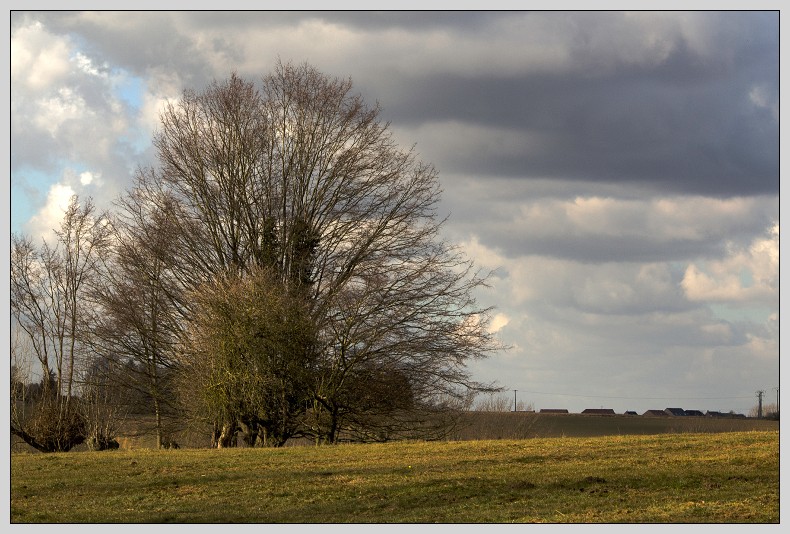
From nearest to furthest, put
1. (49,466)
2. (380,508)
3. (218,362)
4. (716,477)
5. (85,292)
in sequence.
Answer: (380,508) → (716,477) → (49,466) → (218,362) → (85,292)

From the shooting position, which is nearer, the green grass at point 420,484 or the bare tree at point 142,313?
the green grass at point 420,484

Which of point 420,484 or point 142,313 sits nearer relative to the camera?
point 420,484

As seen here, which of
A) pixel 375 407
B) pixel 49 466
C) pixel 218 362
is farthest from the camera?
pixel 375 407

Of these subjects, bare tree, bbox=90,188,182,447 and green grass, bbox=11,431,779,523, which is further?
bare tree, bbox=90,188,182,447

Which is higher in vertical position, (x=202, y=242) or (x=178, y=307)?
(x=202, y=242)

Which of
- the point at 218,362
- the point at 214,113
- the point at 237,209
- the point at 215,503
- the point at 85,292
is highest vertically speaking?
the point at 214,113

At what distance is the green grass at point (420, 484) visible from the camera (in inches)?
543

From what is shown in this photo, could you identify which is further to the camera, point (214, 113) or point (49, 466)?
point (214, 113)

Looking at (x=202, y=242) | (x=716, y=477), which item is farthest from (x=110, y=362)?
(x=716, y=477)

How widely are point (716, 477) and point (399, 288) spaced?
1333 cm

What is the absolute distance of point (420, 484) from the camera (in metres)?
16.2

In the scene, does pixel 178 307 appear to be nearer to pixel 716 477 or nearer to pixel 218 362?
pixel 218 362

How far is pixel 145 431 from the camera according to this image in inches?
1208

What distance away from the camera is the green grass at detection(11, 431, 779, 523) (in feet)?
45.3
